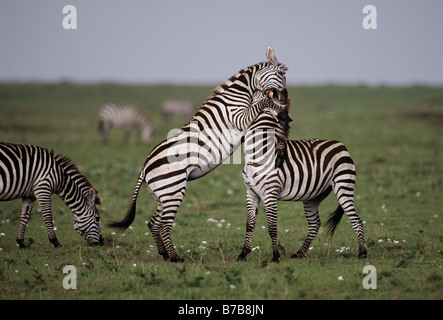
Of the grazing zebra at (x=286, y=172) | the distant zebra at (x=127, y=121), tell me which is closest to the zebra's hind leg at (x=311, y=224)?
the grazing zebra at (x=286, y=172)

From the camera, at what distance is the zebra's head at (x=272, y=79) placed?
9438 millimetres

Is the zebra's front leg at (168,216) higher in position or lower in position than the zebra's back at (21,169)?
lower

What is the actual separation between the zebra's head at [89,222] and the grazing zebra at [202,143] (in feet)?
5.05

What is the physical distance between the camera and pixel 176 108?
→ 4278 centimetres

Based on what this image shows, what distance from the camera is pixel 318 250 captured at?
1002 cm

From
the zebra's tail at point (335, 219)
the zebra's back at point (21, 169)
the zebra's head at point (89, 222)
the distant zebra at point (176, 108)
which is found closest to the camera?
the zebra's tail at point (335, 219)

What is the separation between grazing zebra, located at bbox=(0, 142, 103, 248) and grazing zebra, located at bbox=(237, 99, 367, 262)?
12.4 ft

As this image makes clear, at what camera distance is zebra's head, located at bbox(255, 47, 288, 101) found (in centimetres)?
944

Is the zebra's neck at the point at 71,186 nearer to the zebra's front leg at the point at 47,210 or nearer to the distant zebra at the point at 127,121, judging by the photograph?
the zebra's front leg at the point at 47,210

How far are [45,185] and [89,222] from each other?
1201 mm

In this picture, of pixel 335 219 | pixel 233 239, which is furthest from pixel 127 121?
pixel 335 219

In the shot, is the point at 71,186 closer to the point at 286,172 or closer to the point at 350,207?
the point at 286,172
